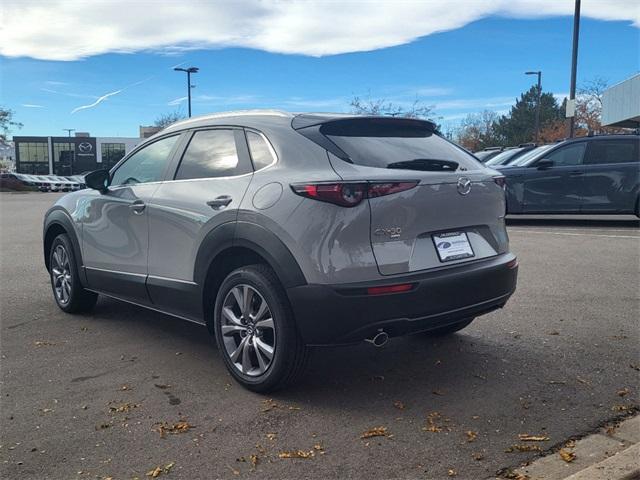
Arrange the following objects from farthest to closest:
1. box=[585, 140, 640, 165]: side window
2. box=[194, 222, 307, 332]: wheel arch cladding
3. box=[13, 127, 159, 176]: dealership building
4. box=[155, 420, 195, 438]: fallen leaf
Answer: box=[13, 127, 159, 176]: dealership building
box=[585, 140, 640, 165]: side window
box=[194, 222, 307, 332]: wheel arch cladding
box=[155, 420, 195, 438]: fallen leaf

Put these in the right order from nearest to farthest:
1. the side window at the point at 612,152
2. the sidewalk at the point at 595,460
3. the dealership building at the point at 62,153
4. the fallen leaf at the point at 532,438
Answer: the sidewalk at the point at 595,460 < the fallen leaf at the point at 532,438 < the side window at the point at 612,152 < the dealership building at the point at 62,153

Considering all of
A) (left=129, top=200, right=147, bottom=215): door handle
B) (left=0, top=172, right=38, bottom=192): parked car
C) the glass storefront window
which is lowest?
(left=0, top=172, right=38, bottom=192): parked car

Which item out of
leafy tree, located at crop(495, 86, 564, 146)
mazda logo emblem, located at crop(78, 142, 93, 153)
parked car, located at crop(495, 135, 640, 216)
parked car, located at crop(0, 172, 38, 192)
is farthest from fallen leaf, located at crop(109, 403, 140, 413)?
mazda logo emblem, located at crop(78, 142, 93, 153)

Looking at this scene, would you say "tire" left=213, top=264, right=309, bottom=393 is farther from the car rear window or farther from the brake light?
the car rear window

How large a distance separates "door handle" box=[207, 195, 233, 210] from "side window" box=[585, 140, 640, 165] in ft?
34.4

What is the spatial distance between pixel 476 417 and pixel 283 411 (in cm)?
110

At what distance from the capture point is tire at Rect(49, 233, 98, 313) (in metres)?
5.84

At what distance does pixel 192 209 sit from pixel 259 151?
651 mm

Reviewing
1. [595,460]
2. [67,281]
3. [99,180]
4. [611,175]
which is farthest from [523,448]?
[611,175]

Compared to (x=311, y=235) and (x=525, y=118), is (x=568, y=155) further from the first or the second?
(x=525, y=118)

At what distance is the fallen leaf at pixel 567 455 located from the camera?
121 inches

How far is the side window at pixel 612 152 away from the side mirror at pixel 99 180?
33.4 ft

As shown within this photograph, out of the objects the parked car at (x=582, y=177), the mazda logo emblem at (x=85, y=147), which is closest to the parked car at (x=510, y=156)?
the parked car at (x=582, y=177)

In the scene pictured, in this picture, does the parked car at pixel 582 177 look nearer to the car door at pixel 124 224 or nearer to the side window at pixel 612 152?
the side window at pixel 612 152
